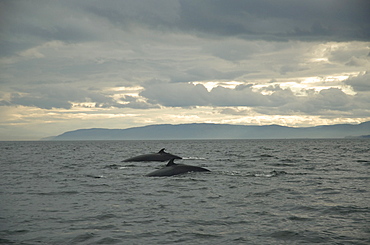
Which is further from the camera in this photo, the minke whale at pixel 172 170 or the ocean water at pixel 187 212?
the minke whale at pixel 172 170

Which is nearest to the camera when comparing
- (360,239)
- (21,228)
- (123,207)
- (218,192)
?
(360,239)

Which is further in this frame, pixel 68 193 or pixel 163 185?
pixel 163 185

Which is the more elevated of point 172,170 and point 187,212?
point 172,170

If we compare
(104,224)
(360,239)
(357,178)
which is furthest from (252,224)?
(357,178)

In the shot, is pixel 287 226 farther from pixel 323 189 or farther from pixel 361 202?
pixel 323 189

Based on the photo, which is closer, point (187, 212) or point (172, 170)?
point (187, 212)

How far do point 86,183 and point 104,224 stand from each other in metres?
9.30

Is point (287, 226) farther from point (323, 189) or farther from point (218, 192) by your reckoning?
point (323, 189)

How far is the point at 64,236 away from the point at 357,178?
16.8 metres

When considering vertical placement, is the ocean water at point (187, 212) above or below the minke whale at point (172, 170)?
below

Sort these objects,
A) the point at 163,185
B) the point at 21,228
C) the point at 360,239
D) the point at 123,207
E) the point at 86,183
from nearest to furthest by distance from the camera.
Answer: the point at 360,239 < the point at 21,228 < the point at 123,207 < the point at 163,185 < the point at 86,183

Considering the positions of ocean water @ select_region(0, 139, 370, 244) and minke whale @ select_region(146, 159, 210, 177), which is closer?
ocean water @ select_region(0, 139, 370, 244)

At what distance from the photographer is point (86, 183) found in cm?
1950

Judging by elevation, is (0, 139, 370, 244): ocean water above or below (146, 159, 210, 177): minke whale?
below
